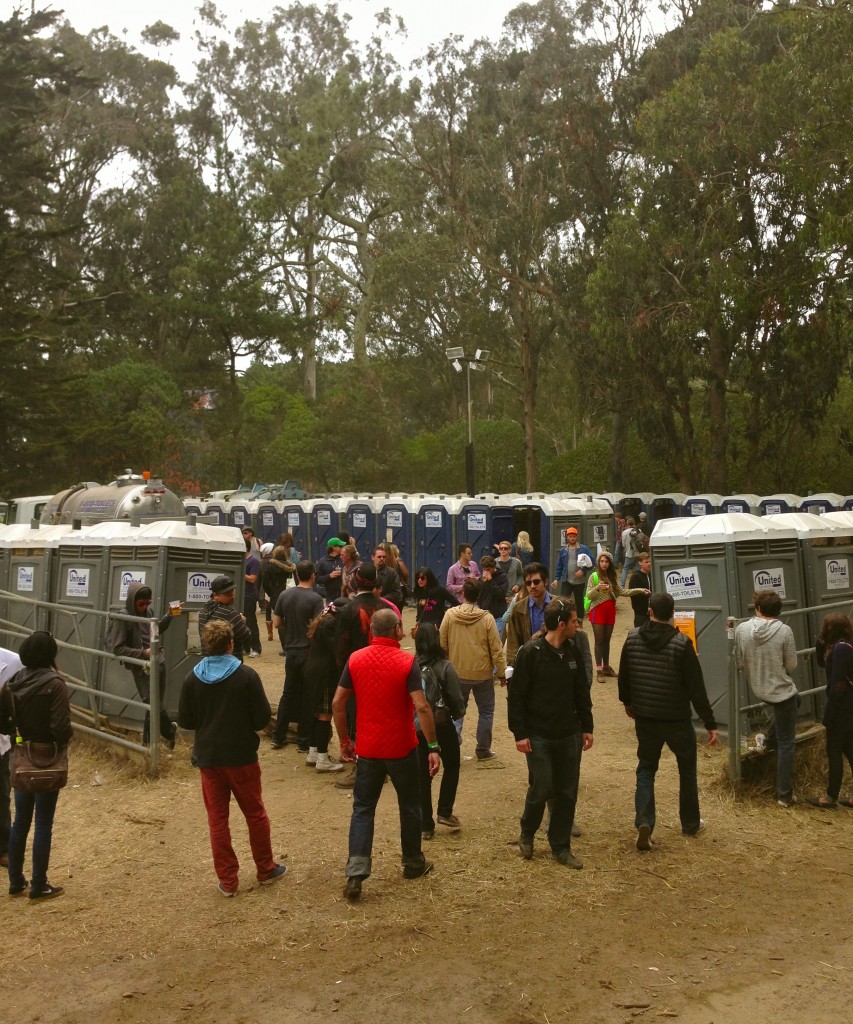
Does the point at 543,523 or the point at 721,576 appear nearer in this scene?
the point at 721,576

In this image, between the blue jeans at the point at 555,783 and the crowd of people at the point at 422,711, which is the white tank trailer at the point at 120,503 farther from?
the blue jeans at the point at 555,783

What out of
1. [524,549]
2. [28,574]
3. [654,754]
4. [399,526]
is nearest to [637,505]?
[399,526]

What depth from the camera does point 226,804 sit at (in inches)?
238

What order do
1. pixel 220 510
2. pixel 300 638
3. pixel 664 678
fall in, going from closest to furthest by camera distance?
pixel 664 678 < pixel 300 638 < pixel 220 510

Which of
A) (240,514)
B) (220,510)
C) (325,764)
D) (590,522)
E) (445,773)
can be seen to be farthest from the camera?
(220,510)

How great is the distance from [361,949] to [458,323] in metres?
43.9

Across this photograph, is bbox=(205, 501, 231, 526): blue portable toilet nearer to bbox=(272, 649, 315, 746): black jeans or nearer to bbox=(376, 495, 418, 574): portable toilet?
bbox=(376, 495, 418, 574): portable toilet

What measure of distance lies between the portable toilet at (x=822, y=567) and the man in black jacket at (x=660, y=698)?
2993 millimetres

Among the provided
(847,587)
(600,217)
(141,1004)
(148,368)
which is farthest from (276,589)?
(148,368)

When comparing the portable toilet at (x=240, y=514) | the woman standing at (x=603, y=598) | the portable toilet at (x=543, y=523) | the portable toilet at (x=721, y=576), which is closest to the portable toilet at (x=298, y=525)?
the portable toilet at (x=240, y=514)

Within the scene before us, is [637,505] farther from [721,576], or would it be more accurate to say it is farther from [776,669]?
[776,669]

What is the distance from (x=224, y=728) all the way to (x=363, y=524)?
17495mm

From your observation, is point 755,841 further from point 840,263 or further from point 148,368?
point 148,368

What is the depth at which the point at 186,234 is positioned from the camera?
46688 mm
